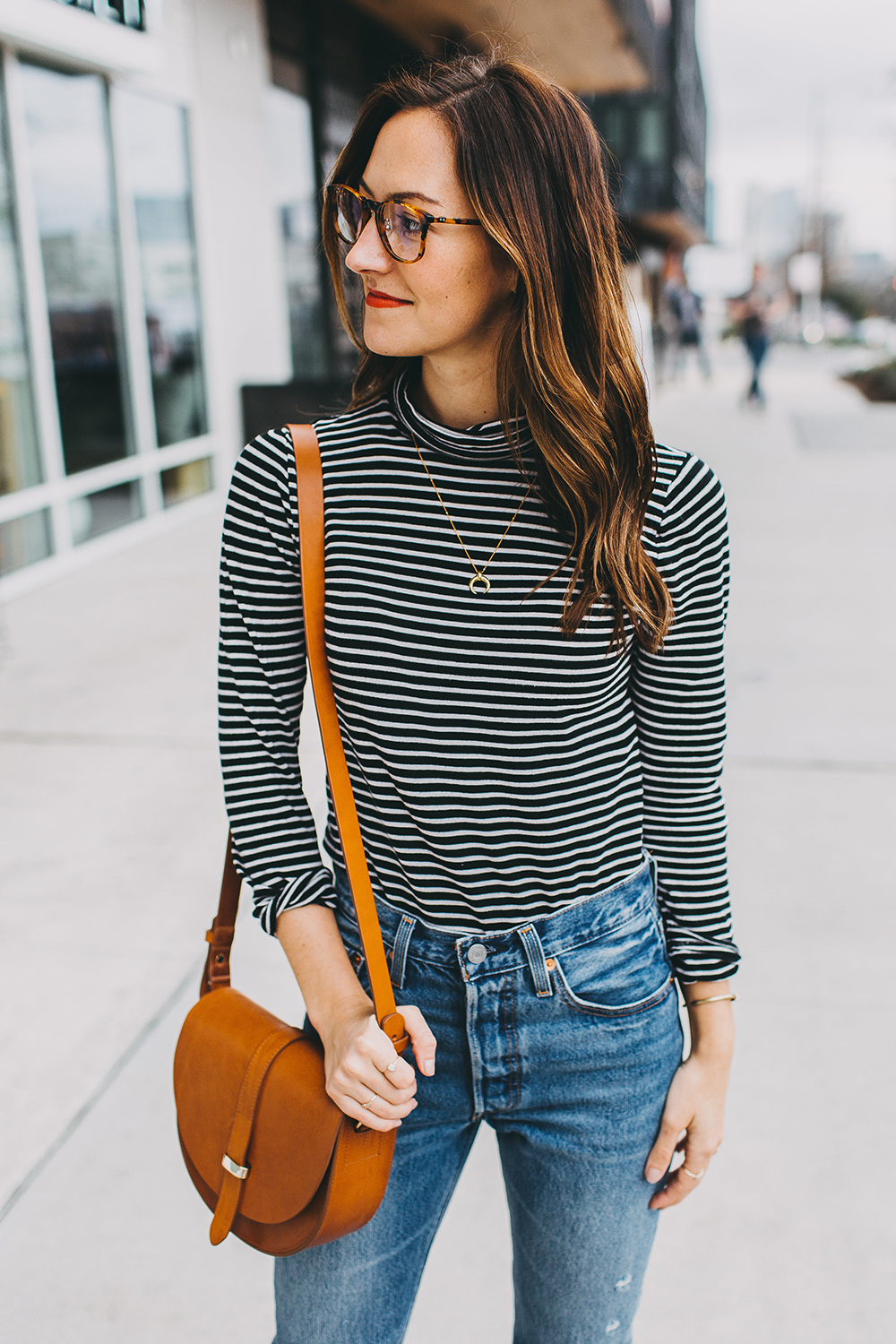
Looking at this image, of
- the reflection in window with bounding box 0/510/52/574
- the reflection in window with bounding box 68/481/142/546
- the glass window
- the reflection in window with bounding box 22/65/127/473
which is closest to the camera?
the reflection in window with bounding box 0/510/52/574

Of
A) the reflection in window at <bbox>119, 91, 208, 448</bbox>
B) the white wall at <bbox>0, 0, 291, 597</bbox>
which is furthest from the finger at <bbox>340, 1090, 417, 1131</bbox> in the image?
the reflection in window at <bbox>119, 91, 208, 448</bbox>

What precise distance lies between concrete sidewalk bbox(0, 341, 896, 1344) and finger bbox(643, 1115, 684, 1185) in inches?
36.9

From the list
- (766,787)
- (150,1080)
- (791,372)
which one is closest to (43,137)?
(766,787)

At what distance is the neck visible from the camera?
1330mm

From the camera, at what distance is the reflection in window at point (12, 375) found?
286 inches

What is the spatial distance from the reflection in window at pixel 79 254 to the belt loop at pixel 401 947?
7.41 metres

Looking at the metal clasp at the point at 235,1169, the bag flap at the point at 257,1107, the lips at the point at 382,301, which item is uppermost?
the lips at the point at 382,301

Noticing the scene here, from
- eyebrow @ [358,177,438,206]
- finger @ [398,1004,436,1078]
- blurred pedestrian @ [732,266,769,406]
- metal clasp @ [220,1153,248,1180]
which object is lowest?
Answer: metal clasp @ [220,1153,248,1180]

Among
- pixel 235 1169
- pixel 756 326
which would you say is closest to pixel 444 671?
pixel 235 1169

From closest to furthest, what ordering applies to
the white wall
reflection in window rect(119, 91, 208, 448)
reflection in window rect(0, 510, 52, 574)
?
reflection in window rect(0, 510, 52, 574) < reflection in window rect(119, 91, 208, 448) < the white wall

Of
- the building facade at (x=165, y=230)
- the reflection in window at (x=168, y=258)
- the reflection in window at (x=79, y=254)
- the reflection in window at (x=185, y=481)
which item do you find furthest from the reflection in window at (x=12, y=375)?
the reflection in window at (x=185, y=481)

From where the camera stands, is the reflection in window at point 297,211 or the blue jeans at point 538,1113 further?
the reflection in window at point 297,211

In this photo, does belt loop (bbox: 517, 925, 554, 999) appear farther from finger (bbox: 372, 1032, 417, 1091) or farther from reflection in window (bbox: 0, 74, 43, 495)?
reflection in window (bbox: 0, 74, 43, 495)

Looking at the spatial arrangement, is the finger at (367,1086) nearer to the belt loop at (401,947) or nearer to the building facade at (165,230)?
the belt loop at (401,947)
